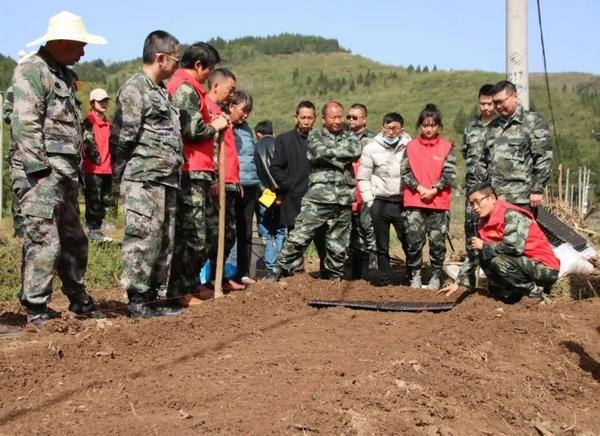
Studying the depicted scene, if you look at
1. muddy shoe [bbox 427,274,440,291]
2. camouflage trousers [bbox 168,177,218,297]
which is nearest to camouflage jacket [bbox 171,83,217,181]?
camouflage trousers [bbox 168,177,218,297]

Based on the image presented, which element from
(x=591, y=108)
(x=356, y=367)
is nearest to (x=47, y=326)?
(x=356, y=367)

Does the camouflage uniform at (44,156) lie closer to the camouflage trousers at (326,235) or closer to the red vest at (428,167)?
the camouflage trousers at (326,235)

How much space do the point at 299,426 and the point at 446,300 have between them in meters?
3.84

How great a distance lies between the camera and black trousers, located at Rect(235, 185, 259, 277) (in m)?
Answer: 8.30

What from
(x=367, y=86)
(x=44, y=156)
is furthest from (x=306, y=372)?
(x=367, y=86)

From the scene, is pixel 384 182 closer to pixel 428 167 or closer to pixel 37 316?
pixel 428 167

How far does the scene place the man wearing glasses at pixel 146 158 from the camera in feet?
19.6

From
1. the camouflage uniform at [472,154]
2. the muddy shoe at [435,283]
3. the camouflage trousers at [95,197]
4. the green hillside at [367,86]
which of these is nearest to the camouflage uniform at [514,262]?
the camouflage uniform at [472,154]

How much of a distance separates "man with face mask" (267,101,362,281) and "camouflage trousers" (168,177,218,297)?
3.90 feet

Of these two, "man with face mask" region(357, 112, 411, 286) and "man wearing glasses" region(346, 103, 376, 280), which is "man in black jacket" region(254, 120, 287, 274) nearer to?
"man wearing glasses" region(346, 103, 376, 280)

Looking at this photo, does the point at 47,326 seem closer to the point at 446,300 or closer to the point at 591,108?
the point at 446,300

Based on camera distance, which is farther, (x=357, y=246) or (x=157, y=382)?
(x=357, y=246)

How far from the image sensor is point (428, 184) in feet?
26.4

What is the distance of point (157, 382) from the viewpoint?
A: 455cm
